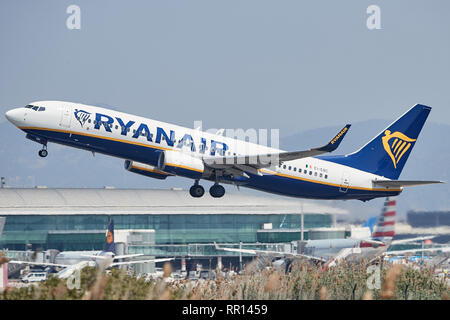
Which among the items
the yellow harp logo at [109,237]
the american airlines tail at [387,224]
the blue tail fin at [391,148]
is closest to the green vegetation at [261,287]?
the american airlines tail at [387,224]

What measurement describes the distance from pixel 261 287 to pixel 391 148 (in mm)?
29145

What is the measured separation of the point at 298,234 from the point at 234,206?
17576 mm

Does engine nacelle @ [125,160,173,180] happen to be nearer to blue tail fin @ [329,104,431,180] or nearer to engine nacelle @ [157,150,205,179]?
engine nacelle @ [157,150,205,179]

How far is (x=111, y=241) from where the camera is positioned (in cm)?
6125

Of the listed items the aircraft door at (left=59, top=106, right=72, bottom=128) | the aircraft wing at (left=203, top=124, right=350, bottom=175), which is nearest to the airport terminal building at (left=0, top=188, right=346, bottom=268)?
the aircraft wing at (left=203, top=124, right=350, bottom=175)

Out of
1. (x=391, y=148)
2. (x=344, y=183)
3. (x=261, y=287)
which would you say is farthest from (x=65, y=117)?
(x=391, y=148)

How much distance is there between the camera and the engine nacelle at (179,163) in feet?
139

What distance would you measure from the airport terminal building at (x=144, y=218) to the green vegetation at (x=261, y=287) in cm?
6262

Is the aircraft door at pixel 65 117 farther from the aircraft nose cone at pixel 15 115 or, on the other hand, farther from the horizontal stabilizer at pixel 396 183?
the horizontal stabilizer at pixel 396 183

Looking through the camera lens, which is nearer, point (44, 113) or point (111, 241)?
point (44, 113)

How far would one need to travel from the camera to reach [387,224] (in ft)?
142
